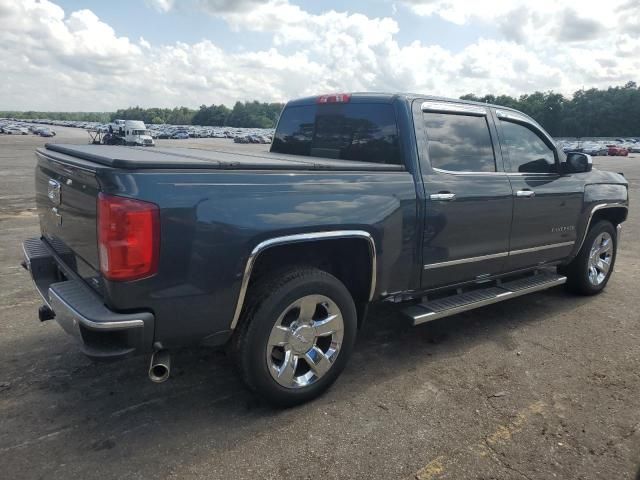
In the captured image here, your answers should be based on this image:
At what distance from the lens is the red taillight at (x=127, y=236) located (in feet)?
8.02

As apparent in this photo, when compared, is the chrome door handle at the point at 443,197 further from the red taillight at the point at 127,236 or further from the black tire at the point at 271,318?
the red taillight at the point at 127,236

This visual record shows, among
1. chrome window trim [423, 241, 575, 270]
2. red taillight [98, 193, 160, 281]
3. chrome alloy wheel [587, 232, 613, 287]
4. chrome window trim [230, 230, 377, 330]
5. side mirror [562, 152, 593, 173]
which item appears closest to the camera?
red taillight [98, 193, 160, 281]

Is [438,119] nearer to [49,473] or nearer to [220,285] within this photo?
[220,285]

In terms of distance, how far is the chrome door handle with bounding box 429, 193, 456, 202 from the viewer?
3663mm

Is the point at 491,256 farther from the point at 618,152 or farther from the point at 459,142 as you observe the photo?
the point at 618,152

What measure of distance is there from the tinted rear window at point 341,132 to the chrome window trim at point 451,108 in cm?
31

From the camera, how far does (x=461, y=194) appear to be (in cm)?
386

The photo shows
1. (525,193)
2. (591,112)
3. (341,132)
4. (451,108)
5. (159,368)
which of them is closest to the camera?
(159,368)

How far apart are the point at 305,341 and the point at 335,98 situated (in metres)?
2.23

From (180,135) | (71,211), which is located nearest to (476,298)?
(71,211)

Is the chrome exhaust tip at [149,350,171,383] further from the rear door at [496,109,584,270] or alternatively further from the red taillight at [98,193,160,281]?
the rear door at [496,109,584,270]

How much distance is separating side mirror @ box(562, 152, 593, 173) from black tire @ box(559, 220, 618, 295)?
0.86m

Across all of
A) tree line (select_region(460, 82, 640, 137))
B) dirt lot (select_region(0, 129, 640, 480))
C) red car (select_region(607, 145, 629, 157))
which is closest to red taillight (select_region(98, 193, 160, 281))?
dirt lot (select_region(0, 129, 640, 480))

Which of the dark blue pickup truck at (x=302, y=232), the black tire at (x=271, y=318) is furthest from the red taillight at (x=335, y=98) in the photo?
the black tire at (x=271, y=318)
